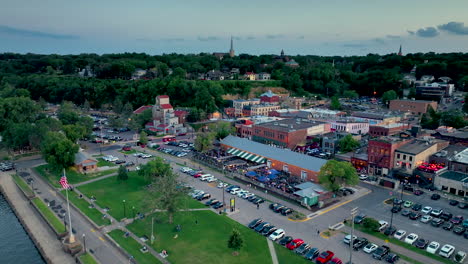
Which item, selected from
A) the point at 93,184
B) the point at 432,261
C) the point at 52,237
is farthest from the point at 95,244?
the point at 432,261

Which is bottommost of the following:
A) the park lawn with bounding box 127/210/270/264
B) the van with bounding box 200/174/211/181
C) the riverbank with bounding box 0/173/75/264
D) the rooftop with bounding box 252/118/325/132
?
the riverbank with bounding box 0/173/75/264

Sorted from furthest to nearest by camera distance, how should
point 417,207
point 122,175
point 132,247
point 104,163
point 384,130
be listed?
point 384,130 < point 104,163 < point 122,175 < point 417,207 < point 132,247

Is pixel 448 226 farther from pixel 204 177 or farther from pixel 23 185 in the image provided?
pixel 23 185

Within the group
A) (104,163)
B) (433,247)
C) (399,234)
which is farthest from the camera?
(104,163)

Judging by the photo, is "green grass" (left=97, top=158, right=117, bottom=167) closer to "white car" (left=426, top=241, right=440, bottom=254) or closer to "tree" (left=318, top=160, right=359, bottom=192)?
"tree" (left=318, top=160, right=359, bottom=192)

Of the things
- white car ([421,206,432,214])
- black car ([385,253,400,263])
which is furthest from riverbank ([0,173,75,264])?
white car ([421,206,432,214])

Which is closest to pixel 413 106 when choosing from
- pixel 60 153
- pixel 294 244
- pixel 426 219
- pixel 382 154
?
pixel 382 154
